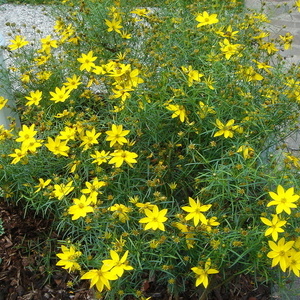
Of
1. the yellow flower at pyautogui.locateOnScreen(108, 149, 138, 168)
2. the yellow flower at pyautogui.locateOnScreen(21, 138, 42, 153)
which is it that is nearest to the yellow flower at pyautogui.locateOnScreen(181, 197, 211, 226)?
the yellow flower at pyautogui.locateOnScreen(108, 149, 138, 168)

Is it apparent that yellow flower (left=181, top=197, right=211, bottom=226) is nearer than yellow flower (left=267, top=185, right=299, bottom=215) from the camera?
No

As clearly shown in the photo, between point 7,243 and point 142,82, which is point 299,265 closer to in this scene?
point 142,82

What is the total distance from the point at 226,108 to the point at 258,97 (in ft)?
1.13

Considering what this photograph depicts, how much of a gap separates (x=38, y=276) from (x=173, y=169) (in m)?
1.03

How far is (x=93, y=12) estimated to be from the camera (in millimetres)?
3592

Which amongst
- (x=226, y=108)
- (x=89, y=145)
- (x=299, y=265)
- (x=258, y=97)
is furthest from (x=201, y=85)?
(x=299, y=265)

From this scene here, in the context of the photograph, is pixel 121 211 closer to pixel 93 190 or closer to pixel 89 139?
pixel 93 190

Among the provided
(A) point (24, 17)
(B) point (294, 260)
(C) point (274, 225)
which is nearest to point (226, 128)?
(C) point (274, 225)

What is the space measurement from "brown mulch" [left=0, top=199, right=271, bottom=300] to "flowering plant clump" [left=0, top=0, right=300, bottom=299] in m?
0.10

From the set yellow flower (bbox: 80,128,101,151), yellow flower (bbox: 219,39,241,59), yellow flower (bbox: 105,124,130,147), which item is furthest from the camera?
yellow flower (bbox: 219,39,241,59)

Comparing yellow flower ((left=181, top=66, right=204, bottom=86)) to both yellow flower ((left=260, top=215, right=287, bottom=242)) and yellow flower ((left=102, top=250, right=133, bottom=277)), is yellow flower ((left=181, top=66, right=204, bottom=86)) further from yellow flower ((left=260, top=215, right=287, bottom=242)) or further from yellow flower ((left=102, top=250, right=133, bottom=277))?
yellow flower ((left=102, top=250, right=133, bottom=277))

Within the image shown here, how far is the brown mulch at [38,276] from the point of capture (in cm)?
271

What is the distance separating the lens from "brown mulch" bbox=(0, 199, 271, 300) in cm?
271

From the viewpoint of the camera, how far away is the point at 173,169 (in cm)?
282
